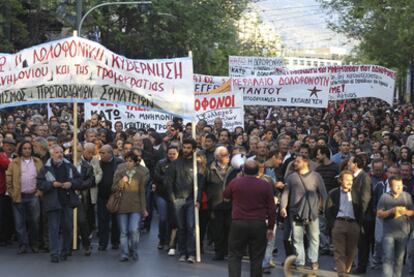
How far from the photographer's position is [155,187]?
14281 mm

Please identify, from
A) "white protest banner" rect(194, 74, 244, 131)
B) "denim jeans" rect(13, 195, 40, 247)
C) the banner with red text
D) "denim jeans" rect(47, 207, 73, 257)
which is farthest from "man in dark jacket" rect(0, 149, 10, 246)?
the banner with red text

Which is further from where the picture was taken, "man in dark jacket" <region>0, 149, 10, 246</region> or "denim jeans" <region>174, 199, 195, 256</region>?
"man in dark jacket" <region>0, 149, 10, 246</region>

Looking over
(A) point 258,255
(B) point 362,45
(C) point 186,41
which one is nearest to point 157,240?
Result: (A) point 258,255

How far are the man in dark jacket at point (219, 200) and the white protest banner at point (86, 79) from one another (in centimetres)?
84

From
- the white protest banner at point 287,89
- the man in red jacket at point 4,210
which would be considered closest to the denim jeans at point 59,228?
the man in red jacket at point 4,210

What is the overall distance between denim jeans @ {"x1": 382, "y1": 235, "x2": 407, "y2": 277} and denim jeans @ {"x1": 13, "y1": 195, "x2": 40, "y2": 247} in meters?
5.01

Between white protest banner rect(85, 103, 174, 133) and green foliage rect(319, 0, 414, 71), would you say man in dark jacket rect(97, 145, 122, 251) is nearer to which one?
white protest banner rect(85, 103, 174, 133)

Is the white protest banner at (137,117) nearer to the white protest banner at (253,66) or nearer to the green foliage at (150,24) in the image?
the white protest banner at (253,66)

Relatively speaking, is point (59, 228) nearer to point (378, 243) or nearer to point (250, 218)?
point (250, 218)

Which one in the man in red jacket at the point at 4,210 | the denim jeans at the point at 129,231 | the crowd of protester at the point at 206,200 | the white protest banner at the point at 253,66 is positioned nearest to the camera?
the crowd of protester at the point at 206,200

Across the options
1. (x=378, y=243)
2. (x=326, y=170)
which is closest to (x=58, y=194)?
(x=326, y=170)

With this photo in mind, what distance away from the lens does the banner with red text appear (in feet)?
83.3

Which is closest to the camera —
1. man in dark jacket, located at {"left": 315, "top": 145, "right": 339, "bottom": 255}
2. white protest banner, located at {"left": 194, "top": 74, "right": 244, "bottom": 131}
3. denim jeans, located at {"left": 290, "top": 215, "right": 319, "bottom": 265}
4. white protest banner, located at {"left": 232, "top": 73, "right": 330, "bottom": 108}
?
denim jeans, located at {"left": 290, "top": 215, "right": 319, "bottom": 265}

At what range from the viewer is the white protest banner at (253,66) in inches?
1197
